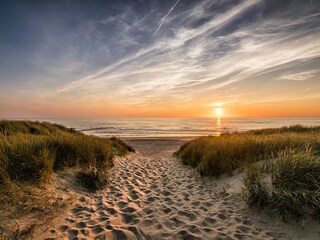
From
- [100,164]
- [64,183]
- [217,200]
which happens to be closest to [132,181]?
[100,164]

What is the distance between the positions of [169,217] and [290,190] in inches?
102

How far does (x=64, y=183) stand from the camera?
209 inches

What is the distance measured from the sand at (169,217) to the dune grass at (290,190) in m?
0.23

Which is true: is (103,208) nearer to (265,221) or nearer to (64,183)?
(64,183)

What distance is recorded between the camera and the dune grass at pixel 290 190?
146 inches

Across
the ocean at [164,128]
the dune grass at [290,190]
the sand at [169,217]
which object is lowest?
the ocean at [164,128]

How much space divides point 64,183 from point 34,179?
30.1 inches

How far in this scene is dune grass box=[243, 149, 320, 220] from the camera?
3.70 metres

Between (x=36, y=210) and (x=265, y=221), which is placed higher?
(x=36, y=210)

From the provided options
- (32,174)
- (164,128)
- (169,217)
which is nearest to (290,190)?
(169,217)

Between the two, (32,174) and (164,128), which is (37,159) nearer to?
(32,174)

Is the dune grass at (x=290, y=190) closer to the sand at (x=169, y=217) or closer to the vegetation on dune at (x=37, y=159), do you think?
the sand at (x=169, y=217)

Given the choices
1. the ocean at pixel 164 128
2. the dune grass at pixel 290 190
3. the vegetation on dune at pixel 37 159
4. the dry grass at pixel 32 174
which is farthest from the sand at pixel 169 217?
the ocean at pixel 164 128

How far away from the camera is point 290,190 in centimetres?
403
